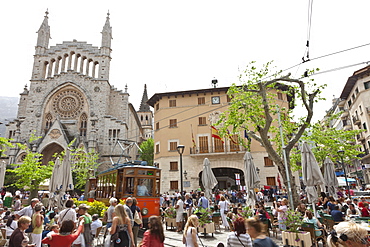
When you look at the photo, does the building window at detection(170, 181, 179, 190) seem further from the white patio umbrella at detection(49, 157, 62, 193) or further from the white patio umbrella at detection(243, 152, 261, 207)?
the white patio umbrella at detection(243, 152, 261, 207)

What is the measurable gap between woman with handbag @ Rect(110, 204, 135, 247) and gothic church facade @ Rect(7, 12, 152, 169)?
29817mm

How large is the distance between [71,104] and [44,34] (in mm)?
14377

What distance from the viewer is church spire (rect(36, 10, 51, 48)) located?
138 feet

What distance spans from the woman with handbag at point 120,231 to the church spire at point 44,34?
46.1 meters

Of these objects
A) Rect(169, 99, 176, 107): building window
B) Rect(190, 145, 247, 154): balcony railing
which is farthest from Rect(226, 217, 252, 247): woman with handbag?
Rect(169, 99, 176, 107): building window

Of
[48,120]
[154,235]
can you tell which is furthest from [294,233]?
[48,120]

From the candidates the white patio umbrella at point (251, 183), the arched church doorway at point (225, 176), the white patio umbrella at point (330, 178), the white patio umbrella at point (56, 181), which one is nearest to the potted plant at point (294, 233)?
the white patio umbrella at point (251, 183)

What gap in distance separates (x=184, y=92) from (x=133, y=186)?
1982 centimetres

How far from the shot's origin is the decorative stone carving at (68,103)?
127 feet

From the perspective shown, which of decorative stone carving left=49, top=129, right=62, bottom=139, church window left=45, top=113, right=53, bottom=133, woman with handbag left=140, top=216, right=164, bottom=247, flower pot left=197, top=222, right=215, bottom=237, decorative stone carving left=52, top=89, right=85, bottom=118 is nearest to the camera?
woman with handbag left=140, top=216, right=164, bottom=247

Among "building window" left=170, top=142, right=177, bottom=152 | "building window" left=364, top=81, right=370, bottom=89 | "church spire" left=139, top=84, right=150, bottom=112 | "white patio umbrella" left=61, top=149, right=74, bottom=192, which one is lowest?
"white patio umbrella" left=61, top=149, right=74, bottom=192

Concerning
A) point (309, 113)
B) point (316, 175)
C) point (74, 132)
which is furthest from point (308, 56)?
point (74, 132)

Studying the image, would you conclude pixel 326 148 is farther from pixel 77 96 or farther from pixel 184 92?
pixel 77 96

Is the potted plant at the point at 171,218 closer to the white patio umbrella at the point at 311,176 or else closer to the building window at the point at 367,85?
the white patio umbrella at the point at 311,176
